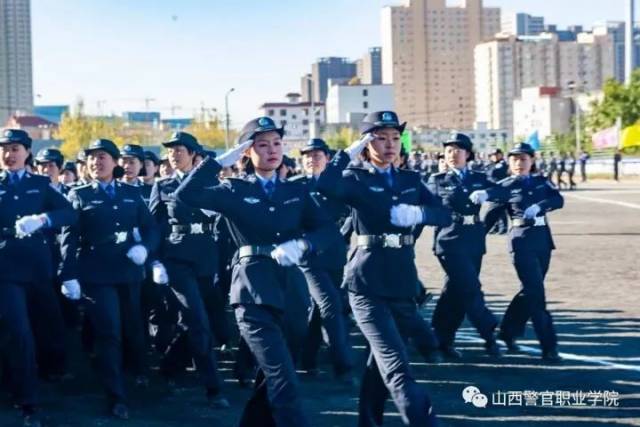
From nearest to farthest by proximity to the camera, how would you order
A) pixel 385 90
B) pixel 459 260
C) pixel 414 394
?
pixel 414 394, pixel 459 260, pixel 385 90

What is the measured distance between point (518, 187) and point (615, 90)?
70.6 metres

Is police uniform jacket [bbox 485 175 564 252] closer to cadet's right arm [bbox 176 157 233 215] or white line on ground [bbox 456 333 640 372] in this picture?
white line on ground [bbox 456 333 640 372]

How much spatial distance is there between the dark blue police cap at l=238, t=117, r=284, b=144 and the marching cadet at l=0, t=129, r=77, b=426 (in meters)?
2.06

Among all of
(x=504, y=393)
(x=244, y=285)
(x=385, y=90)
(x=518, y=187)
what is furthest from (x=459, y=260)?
(x=385, y=90)

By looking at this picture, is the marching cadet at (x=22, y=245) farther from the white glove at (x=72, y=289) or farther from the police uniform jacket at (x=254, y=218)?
the police uniform jacket at (x=254, y=218)

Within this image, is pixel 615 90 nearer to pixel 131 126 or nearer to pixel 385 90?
pixel 131 126

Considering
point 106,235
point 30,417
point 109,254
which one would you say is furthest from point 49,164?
point 30,417

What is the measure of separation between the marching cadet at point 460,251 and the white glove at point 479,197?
0.02 m

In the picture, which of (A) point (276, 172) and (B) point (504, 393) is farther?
(B) point (504, 393)

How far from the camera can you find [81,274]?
8.48 metres

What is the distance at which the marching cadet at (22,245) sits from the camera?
791cm

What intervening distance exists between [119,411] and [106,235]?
1375 mm

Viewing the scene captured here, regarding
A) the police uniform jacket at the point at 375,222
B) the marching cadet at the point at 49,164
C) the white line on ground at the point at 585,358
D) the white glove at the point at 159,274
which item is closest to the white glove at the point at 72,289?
the white glove at the point at 159,274

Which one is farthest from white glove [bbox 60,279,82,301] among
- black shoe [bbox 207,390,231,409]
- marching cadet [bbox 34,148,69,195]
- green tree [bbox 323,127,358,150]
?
green tree [bbox 323,127,358,150]
